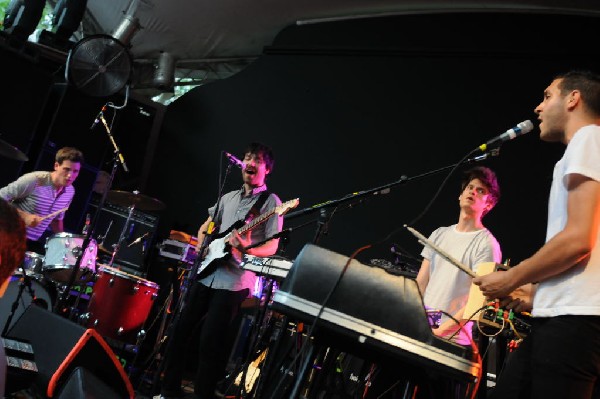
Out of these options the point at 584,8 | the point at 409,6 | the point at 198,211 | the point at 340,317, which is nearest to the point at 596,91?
the point at 340,317

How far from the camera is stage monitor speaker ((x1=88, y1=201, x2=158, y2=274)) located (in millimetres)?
7586

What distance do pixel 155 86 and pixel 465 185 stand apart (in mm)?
7077

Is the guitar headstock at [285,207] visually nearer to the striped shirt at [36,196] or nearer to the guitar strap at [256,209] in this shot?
the guitar strap at [256,209]

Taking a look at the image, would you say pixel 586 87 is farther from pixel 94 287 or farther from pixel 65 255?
pixel 94 287

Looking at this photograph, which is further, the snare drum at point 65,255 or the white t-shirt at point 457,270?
the snare drum at point 65,255

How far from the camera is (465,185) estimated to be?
4066 mm

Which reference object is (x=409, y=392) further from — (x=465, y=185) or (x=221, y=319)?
(x=221, y=319)

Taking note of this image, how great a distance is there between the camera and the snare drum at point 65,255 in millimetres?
Answer: 6074

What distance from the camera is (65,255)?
Answer: 6086 mm

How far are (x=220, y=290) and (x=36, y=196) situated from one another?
2.97 metres

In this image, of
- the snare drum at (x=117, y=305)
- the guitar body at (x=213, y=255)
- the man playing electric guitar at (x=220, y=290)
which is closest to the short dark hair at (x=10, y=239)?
the man playing electric guitar at (x=220, y=290)

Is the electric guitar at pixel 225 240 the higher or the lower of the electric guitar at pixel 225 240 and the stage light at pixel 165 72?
the lower

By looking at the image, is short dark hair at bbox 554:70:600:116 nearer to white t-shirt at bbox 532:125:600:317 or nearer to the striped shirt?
white t-shirt at bbox 532:125:600:317

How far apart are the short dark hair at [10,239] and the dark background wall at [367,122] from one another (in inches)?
165
